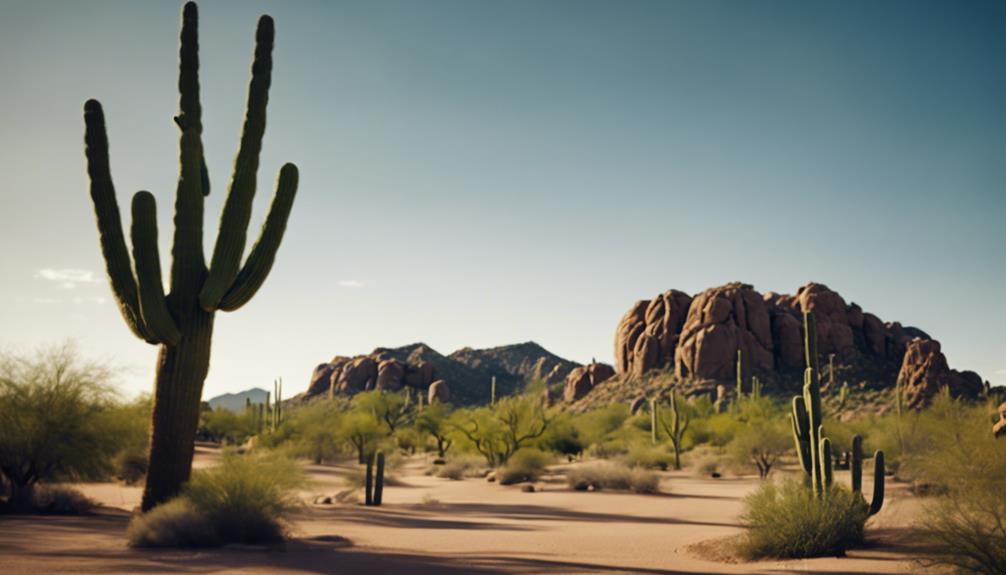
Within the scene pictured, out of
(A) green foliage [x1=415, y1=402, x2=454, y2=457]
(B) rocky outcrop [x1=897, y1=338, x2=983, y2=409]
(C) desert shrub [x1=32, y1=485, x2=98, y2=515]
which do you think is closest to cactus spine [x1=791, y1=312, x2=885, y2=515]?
(C) desert shrub [x1=32, y1=485, x2=98, y2=515]

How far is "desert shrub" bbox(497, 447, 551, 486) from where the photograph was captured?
88.9ft

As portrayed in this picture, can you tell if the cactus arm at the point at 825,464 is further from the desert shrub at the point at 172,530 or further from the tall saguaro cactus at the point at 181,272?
the tall saguaro cactus at the point at 181,272

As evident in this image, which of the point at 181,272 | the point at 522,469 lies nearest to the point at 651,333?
the point at 522,469

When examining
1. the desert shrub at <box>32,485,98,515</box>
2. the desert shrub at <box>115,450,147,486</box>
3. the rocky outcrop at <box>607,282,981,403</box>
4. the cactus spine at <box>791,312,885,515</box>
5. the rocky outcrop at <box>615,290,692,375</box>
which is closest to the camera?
the cactus spine at <box>791,312,885,515</box>

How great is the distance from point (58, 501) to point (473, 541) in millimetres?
9121

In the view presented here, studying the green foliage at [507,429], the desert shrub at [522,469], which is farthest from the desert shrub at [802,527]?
the green foliage at [507,429]

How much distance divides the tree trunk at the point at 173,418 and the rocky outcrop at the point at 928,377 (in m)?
57.0

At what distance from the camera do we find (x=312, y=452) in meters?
38.2

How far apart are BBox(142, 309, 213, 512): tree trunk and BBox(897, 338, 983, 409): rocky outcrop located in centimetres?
5698

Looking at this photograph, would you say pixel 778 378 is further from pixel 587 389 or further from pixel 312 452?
pixel 312 452

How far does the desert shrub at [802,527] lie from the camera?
Result: 10.6m

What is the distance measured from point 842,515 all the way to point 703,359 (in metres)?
55.5

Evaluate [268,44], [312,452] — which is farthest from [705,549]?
[312,452]

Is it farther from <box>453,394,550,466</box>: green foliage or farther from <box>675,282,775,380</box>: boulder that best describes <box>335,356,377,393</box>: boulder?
<box>453,394,550,466</box>: green foliage
